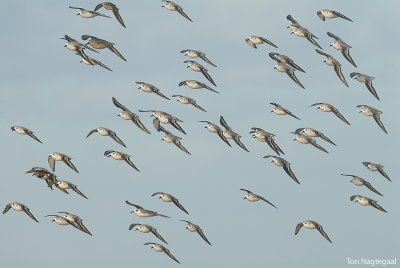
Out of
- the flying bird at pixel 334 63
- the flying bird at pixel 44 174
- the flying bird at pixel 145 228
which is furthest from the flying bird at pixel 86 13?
the flying bird at pixel 334 63

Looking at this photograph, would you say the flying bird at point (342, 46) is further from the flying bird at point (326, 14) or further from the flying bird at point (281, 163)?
the flying bird at point (281, 163)

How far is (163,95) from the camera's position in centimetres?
10438

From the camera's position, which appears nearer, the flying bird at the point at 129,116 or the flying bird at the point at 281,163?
the flying bird at the point at 281,163

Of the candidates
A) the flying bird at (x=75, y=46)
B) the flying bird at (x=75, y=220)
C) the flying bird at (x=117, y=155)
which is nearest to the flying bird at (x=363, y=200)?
the flying bird at (x=117, y=155)

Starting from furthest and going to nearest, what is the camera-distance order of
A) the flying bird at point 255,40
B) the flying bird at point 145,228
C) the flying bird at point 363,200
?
the flying bird at point 255,40 → the flying bird at point 363,200 → the flying bird at point 145,228

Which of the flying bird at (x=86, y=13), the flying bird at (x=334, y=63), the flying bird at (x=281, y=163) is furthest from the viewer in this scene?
the flying bird at (x=86, y=13)

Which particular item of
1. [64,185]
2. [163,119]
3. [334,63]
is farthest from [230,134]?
[64,185]

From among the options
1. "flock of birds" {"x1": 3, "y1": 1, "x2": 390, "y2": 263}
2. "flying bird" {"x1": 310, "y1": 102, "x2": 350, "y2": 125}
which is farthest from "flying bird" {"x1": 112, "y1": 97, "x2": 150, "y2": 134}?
"flying bird" {"x1": 310, "y1": 102, "x2": 350, "y2": 125}

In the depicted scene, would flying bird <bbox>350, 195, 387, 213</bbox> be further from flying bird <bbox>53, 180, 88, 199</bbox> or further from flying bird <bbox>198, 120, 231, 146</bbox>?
flying bird <bbox>53, 180, 88, 199</bbox>

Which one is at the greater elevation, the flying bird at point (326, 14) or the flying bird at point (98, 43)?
the flying bird at point (326, 14)

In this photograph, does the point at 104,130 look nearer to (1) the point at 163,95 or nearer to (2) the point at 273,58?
(1) the point at 163,95

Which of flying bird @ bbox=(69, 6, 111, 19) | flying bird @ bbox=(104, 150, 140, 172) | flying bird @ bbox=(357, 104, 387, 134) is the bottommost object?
flying bird @ bbox=(104, 150, 140, 172)

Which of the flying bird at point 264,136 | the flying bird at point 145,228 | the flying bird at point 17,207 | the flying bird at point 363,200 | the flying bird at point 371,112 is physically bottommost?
the flying bird at point 145,228

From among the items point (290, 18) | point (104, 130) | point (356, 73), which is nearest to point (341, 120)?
point (356, 73)
